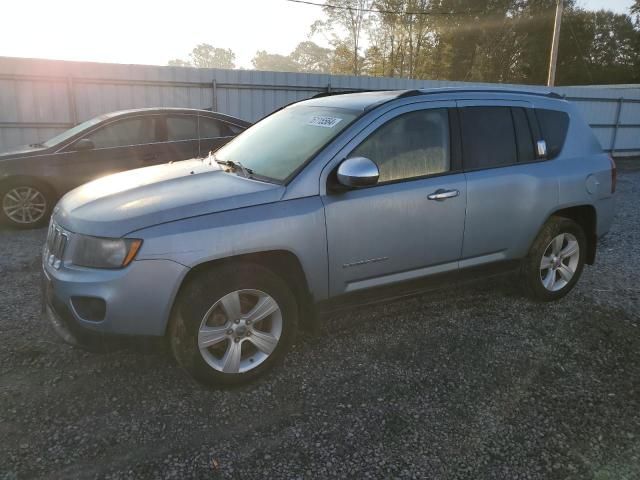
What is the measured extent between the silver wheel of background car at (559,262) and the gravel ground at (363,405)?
319 mm

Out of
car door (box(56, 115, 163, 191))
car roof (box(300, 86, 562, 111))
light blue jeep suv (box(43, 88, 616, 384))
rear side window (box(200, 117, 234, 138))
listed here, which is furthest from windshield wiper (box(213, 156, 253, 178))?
rear side window (box(200, 117, 234, 138))

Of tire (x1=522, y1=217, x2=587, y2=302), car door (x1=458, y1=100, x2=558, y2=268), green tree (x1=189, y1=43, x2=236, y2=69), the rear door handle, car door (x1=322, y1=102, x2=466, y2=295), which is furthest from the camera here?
green tree (x1=189, y1=43, x2=236, y2=69)

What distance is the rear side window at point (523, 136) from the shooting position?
387 centimetres

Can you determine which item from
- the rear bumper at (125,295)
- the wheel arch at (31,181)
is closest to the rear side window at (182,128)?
the wheel arch at (31,181)

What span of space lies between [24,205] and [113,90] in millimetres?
4615

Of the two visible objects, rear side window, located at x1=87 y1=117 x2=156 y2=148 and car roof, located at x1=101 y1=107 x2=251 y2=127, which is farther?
car roof, located at x1=101 y1=107 x2=251 y2=127

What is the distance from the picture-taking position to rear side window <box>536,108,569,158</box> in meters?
4.02

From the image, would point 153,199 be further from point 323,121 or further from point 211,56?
point 211,56

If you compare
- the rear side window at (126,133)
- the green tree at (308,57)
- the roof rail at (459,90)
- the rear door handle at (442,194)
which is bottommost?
the rear door handle at (442,194)

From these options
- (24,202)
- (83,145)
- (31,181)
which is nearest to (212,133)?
(83,145)

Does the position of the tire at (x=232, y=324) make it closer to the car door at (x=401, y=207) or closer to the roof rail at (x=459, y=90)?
the car door at (x=401, y=207)

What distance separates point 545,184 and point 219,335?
2.75 m

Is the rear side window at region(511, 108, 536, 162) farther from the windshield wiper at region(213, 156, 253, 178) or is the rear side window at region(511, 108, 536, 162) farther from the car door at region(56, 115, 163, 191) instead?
the car door at region(56, 115, 163, 191)

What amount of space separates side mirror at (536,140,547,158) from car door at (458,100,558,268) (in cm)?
5
